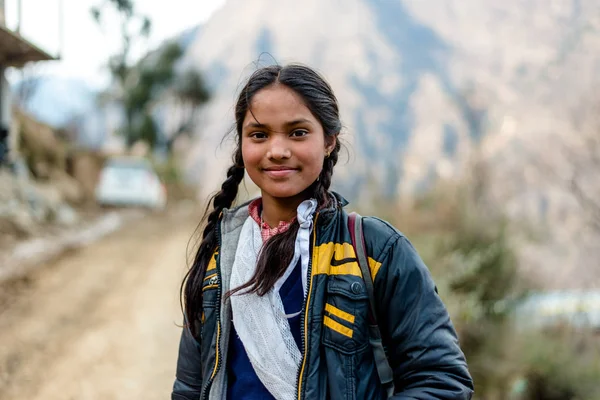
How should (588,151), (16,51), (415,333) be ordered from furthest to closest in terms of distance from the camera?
1. (588,151)
2. (16,51)
3. (415,333)

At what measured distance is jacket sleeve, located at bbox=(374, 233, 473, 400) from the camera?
131 centimetres

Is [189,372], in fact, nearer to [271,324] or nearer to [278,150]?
[271,324]

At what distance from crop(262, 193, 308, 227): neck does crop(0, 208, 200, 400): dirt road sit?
3.44m

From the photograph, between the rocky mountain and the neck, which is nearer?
the neck

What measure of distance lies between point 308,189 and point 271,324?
42 cm

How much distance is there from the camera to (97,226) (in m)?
11.2

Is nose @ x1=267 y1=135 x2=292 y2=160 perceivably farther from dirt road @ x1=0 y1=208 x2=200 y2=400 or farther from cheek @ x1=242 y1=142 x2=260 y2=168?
dirt road @ x1=0 y1=208 x2=200 y2=400

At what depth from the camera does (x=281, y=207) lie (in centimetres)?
160

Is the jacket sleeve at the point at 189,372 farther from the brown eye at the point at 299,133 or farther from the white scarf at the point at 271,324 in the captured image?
the brown eye at the point at 299,133

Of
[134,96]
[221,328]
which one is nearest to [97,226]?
[221,328]

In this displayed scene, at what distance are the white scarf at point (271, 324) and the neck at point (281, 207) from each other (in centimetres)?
8

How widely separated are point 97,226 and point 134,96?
13.6m

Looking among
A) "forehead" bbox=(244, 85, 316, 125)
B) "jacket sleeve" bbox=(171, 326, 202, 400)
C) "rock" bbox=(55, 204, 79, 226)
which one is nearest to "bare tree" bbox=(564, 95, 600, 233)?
"forehead" bbox=(244, 85, 316, 125)

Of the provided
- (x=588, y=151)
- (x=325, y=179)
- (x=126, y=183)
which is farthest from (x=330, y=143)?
(x=126, y=183)
